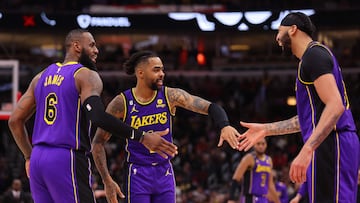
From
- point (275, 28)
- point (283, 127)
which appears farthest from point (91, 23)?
point (283, 127)

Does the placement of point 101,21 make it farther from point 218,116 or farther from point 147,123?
point 218,116

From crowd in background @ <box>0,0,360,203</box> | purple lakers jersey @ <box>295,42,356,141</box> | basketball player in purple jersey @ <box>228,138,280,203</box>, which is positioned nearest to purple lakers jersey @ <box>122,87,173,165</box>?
purple lakers jersey @ <box>295,42,356,141</box>

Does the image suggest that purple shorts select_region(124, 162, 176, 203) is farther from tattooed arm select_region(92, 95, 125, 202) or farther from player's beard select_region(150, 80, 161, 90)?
player's beard select_region(150, 80, 161, 90)

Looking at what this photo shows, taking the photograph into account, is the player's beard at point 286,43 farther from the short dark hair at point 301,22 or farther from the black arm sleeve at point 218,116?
the black arm sleeve at point 218,116

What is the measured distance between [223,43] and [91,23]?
23.5 feet

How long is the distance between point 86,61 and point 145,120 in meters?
1.34

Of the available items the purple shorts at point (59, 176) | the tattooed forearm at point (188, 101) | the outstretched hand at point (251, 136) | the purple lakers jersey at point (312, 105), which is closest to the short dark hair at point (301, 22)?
the purple lakers jersey at point (312, 105)

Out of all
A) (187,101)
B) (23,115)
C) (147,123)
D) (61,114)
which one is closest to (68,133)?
(61,114)

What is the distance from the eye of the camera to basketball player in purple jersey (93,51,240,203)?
7453 millimetres

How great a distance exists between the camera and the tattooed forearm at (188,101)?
7.48 meters

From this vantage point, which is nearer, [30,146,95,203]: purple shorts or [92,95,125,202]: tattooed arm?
[30,146,95,203]: purple shorts

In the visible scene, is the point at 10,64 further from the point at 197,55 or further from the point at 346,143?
the point at 346,143

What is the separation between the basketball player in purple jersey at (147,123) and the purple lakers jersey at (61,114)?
1455 millimetres

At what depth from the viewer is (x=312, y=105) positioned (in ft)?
18.1
